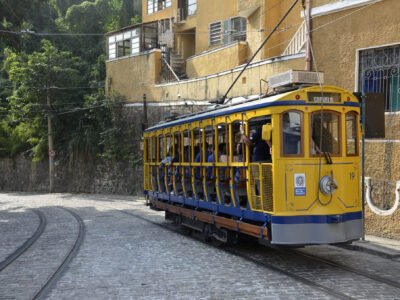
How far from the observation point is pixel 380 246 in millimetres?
10797

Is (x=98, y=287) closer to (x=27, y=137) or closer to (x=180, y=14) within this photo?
(x=180, y=14)

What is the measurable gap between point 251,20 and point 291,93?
1602 centimetres

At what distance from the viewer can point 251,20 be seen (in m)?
23.9

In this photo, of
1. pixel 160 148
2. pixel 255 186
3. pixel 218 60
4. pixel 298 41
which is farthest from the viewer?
pixel 218 60

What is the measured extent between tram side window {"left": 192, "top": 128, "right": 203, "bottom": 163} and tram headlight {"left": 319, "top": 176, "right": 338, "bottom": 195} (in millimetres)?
3513

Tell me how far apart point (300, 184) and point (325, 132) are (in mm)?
1058

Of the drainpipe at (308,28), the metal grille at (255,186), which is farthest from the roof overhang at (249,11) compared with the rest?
the metal grille at (255,186)

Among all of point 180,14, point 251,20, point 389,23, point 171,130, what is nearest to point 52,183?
point 180,14

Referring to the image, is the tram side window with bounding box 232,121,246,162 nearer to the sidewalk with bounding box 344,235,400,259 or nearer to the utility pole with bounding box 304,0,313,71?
the sidewalk with bounding box 344,235,400,259

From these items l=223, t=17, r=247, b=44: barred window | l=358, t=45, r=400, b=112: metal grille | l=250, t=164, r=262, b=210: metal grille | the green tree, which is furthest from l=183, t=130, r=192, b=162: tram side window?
the green tree

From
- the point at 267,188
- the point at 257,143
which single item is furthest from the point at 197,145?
the point at 267,188

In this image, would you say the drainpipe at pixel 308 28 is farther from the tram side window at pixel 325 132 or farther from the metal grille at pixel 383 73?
the tram side window at pixel 325 132

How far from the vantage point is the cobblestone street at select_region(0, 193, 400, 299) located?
7395 mm

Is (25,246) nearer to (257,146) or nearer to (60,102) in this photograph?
(257,146)
